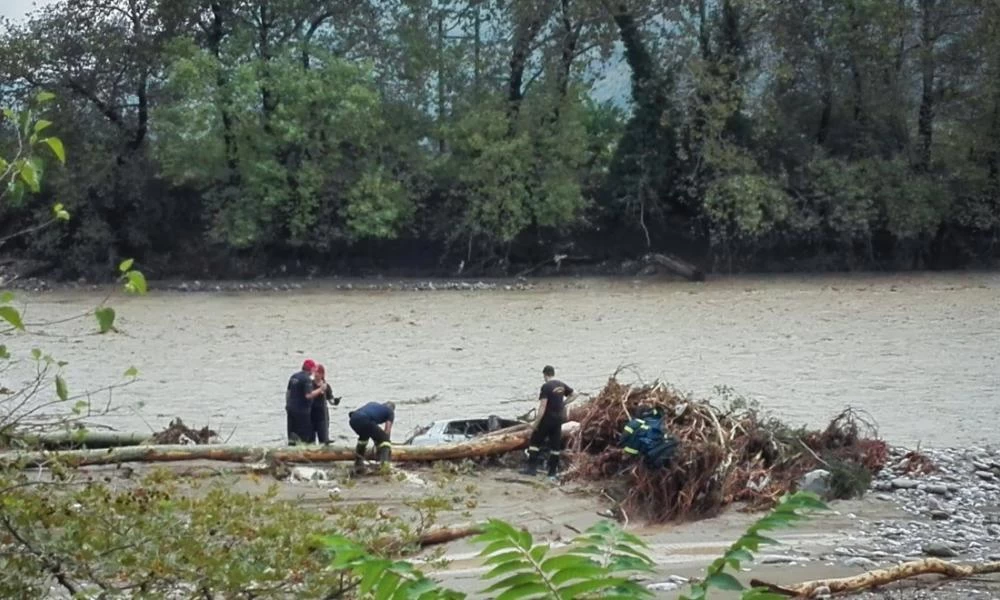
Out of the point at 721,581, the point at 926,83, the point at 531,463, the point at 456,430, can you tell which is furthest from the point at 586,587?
the point at 926,83

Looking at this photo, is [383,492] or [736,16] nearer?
[383,492]

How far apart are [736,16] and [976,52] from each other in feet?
25.0

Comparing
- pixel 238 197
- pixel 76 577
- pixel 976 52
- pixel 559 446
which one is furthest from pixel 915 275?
pixel 76 577

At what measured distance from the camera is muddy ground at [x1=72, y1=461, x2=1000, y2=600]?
459 inches

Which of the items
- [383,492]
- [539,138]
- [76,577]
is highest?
[539,138]

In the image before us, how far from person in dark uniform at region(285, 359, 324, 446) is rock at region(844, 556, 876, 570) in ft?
24.3

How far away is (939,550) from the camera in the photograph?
481 inches

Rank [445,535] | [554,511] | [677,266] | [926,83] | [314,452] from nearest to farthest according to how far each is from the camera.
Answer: [445,535] → [554,511] → [314,452] → [677,266] → [926,83]

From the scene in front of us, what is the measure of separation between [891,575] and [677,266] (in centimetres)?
3387

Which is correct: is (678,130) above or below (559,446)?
above

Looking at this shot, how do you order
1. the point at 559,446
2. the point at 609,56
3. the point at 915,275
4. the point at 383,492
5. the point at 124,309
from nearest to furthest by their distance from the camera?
the point at 383,492 < the point at 559,446 < the point at 124,309 < the point at 915,275 < the point at 609,56

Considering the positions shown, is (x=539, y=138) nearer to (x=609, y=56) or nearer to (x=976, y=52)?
(x=609, y=56)

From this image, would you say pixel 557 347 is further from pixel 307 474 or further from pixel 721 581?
pixel 721 581

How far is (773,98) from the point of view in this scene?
44625 mm
